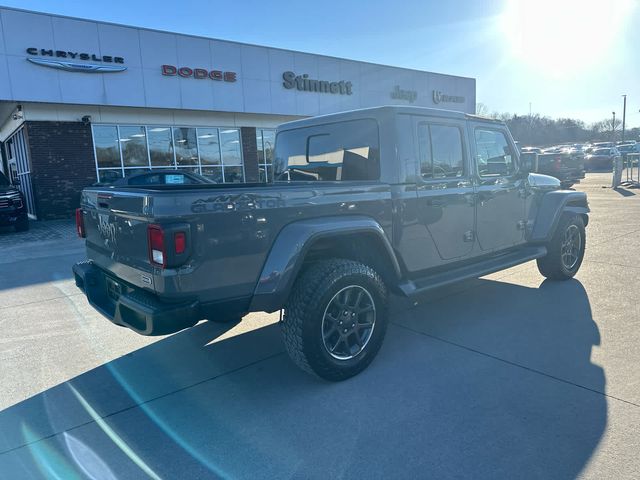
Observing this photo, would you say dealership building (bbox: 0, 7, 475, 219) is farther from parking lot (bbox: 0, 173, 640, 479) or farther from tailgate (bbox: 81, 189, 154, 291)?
tailgate (bbox: 81, 189, 154, 291)

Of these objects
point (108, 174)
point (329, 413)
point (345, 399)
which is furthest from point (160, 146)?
point (329, 413)

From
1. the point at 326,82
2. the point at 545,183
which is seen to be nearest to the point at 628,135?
the point at 326,82

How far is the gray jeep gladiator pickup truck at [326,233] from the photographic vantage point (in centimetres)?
276

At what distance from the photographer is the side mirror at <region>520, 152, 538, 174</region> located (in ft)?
16.8

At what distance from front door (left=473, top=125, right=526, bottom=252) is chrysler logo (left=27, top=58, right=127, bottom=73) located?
13.7 metres

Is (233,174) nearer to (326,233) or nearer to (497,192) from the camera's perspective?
(497,192)

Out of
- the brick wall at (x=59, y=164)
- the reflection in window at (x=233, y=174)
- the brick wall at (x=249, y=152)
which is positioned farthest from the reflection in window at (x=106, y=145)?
the brick wall at (x=249, y=152)

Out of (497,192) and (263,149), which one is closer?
(497,192)

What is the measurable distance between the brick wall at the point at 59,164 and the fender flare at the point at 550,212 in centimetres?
1422

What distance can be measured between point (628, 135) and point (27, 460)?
11488 cm

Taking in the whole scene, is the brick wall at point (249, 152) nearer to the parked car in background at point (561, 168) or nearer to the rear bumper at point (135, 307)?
the parked car in background at point (561, 168)

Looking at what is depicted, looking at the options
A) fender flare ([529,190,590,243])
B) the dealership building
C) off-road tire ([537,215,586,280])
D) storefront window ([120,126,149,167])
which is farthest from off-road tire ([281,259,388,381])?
storefront window ([120,126,149,167])

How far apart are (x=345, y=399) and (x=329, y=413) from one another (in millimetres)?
209

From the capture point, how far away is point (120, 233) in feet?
10.3
